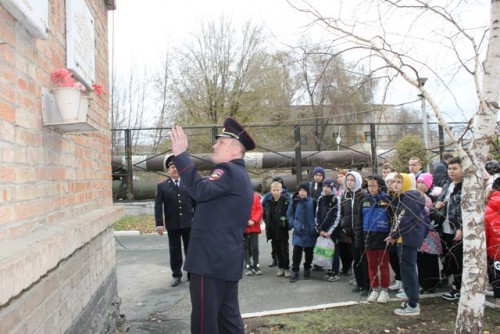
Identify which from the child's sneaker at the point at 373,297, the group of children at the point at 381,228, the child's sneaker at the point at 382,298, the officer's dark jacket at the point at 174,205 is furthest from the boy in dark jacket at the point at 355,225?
the officer's dark jacket at the point at 174,205

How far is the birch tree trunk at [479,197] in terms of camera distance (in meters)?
3.69

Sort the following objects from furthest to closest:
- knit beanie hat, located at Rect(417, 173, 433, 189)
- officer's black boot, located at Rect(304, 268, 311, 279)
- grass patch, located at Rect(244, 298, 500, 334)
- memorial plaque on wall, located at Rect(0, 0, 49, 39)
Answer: officer's black boot, located at Rect(304, 268, 311, 279) → knit beanie hat, located at Rect(417, 173, 433, 189) → grass patch, located at Rect(244, 298, 500, 334) → memorial plaque on wall, located at Rect(0, 0, 49, 39)

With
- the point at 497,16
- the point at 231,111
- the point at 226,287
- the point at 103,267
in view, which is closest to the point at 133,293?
the point at 103,267

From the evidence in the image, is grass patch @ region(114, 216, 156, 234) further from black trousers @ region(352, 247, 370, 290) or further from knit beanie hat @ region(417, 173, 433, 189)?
knit beanie hat @ region(417, 173, 433, 189)

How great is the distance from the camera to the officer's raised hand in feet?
10.4

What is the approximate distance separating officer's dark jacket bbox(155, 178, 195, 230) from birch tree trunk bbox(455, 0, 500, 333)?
411cm

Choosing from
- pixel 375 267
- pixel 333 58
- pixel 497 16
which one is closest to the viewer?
pixel 497 16

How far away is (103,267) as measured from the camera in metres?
4.21

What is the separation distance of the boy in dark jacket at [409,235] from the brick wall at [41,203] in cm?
314

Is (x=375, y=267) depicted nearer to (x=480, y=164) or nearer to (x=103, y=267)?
(x=480, y=164)

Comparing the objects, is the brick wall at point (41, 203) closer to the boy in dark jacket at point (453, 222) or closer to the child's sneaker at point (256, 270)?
the child's sneaker at point (256, 270)

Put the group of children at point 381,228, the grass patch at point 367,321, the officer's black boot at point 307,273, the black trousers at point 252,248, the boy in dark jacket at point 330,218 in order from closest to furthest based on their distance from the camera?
the grass patch at point 367,321 → the group of children at point 381,228 → the boy in dark jacket at point 330,218 → the officer's black boot at point 307,273 → the black trousers at point 252,248

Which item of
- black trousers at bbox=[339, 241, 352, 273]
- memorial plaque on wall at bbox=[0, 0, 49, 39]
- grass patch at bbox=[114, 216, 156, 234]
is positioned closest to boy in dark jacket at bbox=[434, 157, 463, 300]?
black trousers at bbox=[339, 241, 352, 273]

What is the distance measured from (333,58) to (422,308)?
10.1 feet
